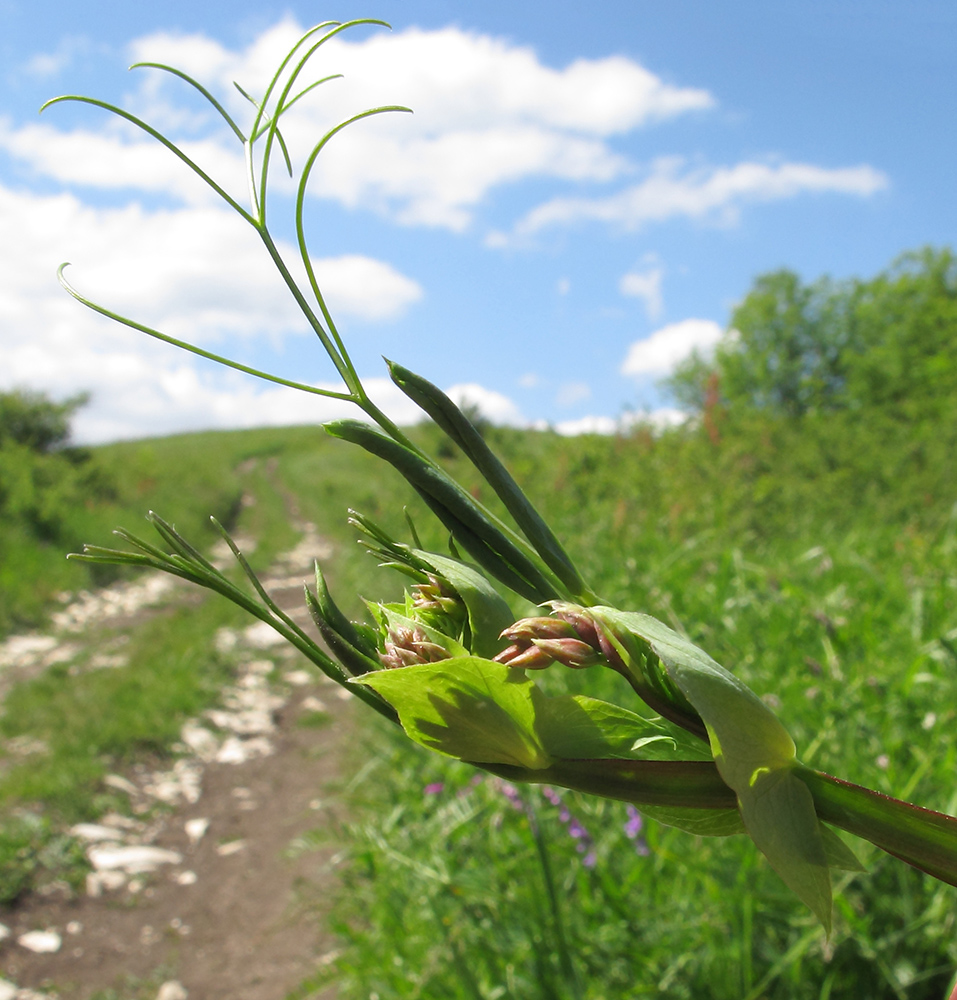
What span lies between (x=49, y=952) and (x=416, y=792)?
2.15 metres

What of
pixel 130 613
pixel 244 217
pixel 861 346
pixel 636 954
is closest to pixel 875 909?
pixel 636 954

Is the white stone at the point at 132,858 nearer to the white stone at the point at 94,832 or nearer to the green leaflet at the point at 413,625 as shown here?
the white stone at the point at 94,832

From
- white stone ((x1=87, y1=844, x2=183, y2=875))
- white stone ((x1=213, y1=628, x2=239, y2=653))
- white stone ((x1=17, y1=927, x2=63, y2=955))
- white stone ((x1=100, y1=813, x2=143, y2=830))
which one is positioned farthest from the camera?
white stone ((x1=213, y1=628, x2=239, y2=653))

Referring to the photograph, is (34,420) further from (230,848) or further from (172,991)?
(172,991)

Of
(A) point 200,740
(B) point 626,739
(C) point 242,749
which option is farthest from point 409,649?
(A) point 200,740

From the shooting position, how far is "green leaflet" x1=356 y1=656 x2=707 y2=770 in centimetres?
38

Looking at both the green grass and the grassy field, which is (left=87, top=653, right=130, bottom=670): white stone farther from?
the green grass

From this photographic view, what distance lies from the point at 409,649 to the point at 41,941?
489 cm

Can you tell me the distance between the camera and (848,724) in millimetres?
2205

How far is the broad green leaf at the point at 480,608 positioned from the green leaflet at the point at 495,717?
0.04 meters

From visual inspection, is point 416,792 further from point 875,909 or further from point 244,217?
point 244,217

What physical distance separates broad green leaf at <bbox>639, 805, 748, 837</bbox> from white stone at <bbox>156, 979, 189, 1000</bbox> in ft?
14.1

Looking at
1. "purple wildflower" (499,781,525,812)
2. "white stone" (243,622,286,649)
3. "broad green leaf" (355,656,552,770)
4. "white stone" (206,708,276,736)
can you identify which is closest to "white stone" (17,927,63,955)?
"white stone" (206,708,276,736)

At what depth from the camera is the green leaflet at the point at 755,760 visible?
37 cm
